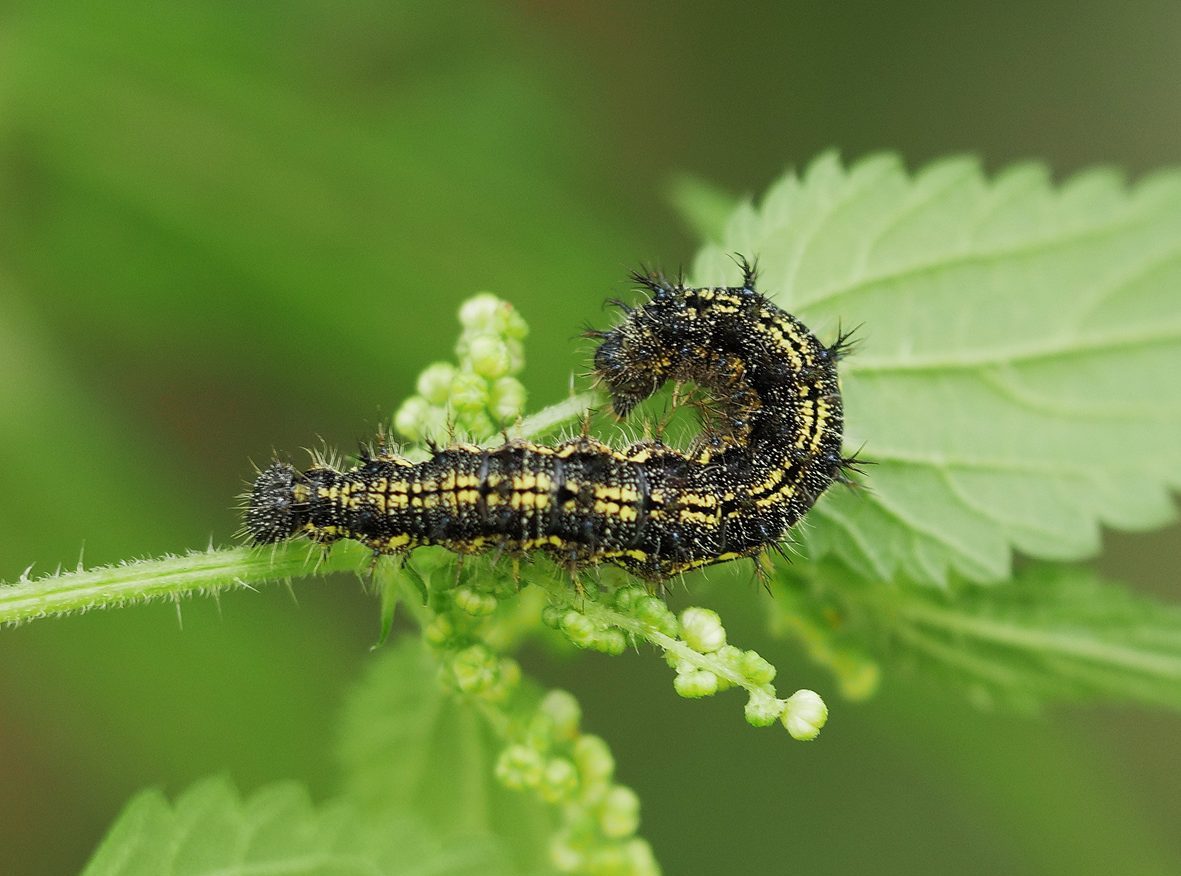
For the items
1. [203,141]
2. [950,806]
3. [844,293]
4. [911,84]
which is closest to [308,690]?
[203,141]

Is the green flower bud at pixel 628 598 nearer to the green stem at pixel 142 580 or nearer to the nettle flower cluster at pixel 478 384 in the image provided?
the nettle flower cluster at pixel 478 384

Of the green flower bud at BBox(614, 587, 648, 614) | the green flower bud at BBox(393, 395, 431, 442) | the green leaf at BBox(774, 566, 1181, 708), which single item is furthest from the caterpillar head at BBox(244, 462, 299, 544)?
the green leaf at BBox(774, 566, 1181, 708)

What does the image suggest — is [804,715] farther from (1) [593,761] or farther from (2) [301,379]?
(2) [301,379]

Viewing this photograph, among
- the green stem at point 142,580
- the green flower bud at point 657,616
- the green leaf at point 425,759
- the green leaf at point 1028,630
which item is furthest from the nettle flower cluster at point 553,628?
the green leaf at point 1028,630

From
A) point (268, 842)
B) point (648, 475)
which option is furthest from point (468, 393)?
point (268, 842)

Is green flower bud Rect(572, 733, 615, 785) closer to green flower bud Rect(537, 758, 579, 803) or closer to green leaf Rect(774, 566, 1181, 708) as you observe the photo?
green flower bud Rect(537, 758, 579, 803)

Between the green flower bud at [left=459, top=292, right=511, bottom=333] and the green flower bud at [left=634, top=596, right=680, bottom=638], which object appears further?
the green flower bud at [left=459, top=292, right=511, bottom=333]
